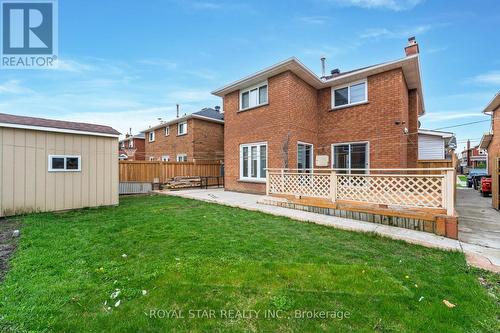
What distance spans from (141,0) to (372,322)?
12.6 meters

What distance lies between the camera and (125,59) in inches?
499

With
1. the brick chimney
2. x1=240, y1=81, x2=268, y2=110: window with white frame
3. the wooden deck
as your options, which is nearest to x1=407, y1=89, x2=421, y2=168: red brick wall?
the brick chimney

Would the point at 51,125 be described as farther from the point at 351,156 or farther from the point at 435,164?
the point at 435,164

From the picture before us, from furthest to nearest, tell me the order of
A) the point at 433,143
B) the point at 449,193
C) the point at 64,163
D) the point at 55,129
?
1. the point at 433,143
2. the point at 64,163
3. the point at 55,129
4. the point at 449,193

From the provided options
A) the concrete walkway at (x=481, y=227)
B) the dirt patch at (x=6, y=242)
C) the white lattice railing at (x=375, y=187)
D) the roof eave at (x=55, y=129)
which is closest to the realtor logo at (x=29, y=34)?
the roof eave at (x=55, y=129)

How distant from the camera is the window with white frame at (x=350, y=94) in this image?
10234 mm

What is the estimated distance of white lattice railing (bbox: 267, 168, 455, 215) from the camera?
5355 millimetres

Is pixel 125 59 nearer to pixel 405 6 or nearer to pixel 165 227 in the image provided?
pixel 165 227

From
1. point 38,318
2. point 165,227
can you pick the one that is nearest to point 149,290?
point 38,318

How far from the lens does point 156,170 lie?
14852 mm

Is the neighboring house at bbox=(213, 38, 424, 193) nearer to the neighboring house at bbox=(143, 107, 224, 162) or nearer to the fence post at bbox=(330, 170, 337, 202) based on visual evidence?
the fence post at bbox=(330, 170, 337, 202)

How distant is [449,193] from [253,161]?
25.9ft

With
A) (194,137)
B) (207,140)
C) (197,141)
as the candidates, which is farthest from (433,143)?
(194,137)

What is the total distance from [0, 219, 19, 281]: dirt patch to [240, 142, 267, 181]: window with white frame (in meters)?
8.43
